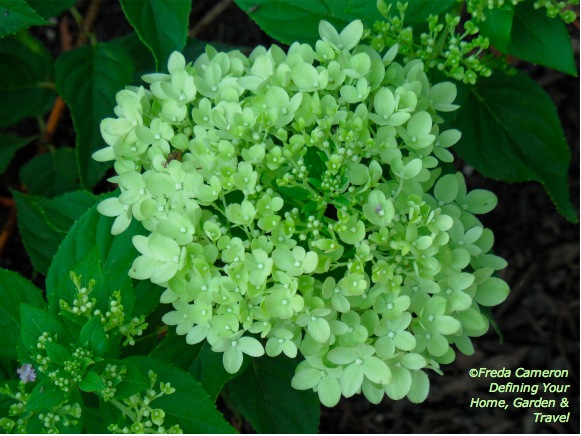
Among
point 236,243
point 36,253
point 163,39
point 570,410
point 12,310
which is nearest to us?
point 236,243

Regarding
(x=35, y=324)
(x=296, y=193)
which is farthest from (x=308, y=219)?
(x=35, y=324)

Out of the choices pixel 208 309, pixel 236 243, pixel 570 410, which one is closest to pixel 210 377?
pixel 208 309

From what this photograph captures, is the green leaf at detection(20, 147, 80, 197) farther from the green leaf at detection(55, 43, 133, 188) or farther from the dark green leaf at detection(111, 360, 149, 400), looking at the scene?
the dark green leaf at detection(111, 360, 149, 400)

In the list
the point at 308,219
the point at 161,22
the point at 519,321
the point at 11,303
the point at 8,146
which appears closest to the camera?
the point at 308,219

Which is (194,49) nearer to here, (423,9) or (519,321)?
(423,9)

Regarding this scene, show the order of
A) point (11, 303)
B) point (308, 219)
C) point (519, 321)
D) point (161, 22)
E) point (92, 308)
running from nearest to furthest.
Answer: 1. point (308, 219)
2. point (92, 308)
3. point (11, 303)
4. point (161, 22)
5. point (519, 321)

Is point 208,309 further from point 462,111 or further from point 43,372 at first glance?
point 462,111
